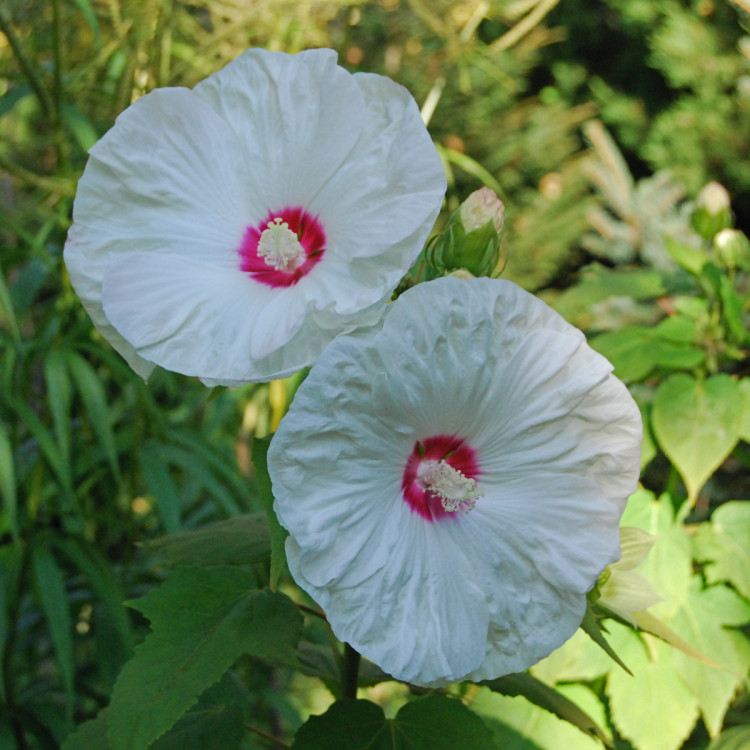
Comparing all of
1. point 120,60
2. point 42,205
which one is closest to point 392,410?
point 120,60

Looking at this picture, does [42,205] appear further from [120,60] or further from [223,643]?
[223,643]

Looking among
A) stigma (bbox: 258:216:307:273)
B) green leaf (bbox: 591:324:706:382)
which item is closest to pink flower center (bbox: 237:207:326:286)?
stigma (bbox: 258:216:307:273)

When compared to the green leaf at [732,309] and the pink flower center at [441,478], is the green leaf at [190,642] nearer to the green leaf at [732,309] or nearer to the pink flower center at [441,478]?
the pink flower center at [441,478]

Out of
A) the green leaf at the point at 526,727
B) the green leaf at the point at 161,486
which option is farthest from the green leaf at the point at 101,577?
the green leaf at the point at 526,727

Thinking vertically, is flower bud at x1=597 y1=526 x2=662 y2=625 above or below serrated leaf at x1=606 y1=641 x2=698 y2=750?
above

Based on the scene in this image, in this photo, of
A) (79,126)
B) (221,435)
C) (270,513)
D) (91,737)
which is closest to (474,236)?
(270,513)

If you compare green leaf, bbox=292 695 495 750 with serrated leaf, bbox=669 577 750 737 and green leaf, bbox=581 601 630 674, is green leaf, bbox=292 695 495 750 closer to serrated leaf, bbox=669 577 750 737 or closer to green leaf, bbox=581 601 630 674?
green leaf, bbox=581 601 630 674

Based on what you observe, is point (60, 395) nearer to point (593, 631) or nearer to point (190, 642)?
point (190, 642)
